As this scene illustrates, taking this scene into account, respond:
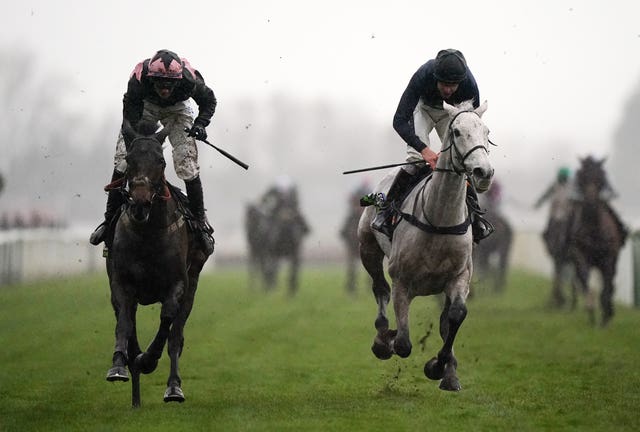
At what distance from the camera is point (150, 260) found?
912 cm

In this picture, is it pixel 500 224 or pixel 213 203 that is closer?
pixel 500 224

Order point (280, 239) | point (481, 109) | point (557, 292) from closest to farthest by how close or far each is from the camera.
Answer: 1. point (481, 109)
2. point (557, 292)
3. point (280, 239)

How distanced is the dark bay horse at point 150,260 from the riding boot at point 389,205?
1.70 m

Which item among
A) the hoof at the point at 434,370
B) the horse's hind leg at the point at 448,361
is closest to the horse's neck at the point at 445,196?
the horse's hind leg at the point at 448,361

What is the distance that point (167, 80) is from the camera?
9.24 m

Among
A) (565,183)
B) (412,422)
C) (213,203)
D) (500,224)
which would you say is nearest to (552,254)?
(565,183)

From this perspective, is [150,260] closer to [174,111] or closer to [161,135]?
[161,135]

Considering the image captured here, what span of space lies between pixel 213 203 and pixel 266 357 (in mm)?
67213

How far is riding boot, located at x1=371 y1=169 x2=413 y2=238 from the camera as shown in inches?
396

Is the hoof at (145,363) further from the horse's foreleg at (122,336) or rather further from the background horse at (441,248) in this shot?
the background horse at (441,248)

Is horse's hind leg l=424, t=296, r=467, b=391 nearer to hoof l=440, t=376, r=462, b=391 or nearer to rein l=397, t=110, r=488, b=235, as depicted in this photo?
hoof l=440, t=376, r=462, b=391

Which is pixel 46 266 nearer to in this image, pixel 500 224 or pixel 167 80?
pixel 500 224

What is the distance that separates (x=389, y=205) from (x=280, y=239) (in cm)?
1680

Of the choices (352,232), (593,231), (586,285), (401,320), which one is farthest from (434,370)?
(352,232)
